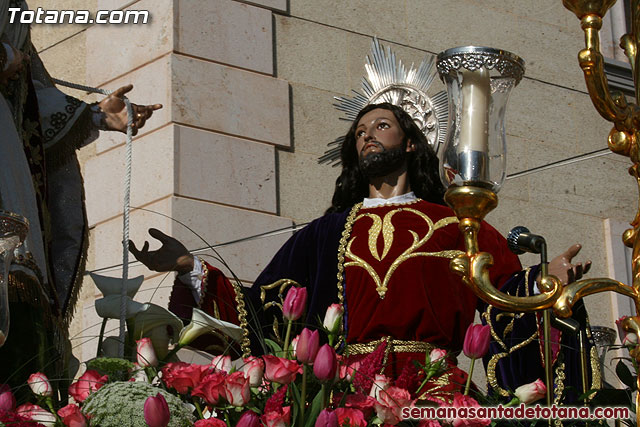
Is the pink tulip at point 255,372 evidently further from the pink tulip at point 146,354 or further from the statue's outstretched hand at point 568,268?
the statue's outstretched hand at point 568,268

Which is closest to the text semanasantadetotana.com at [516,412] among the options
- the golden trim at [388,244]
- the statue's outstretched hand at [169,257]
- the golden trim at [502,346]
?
the golden trim at [502,346]

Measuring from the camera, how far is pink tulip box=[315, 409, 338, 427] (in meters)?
2.80

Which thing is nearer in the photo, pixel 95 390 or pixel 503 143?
pixel 95 390

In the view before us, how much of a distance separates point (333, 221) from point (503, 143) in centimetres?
215

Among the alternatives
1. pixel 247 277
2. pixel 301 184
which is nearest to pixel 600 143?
pixel 301 184

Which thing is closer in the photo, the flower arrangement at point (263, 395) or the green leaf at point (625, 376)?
the flower arrangement at point (263, 395)

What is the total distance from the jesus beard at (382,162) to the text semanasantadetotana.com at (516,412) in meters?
1.93

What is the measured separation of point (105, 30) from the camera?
7.04 m

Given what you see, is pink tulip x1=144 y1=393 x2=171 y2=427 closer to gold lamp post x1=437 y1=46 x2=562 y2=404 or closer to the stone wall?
gold lamp post x1=437 y1=46 x2=562 y2=404

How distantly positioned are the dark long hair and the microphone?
1.72 meters

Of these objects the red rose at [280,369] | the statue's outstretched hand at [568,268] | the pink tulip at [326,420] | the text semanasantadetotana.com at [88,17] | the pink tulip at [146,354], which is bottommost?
the pink tulip at [326,420]

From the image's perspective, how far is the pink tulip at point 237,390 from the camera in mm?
3004

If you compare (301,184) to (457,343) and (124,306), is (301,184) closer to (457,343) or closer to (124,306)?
(457,343)

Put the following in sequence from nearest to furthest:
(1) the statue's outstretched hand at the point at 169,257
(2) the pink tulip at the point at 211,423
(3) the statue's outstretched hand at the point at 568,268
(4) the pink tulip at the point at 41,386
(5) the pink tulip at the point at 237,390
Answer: (2) the pink tulip at the point at 211,423 < (5) the pink tulip at the point at 237,390 < (4) the pink tulip at the point at 41,386 < (3) the statue's outstretched hand at the point at 568,268 < (1) the statue's outstretched hand at the point at 169,257
